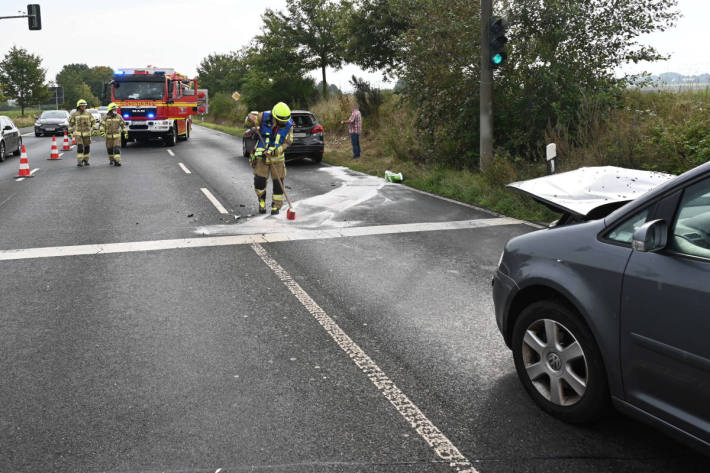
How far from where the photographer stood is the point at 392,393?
427cm

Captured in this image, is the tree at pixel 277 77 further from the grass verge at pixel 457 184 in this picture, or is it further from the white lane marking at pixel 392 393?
the white lane marking at pixel 392 393

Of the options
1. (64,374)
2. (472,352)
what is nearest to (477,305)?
(472,352)

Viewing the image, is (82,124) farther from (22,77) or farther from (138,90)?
(22,77)

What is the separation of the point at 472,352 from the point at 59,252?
5899 millimetres

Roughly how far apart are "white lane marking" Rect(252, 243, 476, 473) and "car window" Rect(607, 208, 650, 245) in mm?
1398

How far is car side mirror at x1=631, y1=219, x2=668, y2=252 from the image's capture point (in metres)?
3.06

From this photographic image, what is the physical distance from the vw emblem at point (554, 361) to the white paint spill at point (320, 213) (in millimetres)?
6501

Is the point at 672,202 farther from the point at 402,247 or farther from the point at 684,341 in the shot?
the point at 402,247

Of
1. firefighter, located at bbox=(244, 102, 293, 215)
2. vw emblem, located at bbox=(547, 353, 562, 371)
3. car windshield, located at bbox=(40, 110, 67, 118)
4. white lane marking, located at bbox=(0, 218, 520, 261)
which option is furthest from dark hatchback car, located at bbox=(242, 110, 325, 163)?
car windshield, located at bbox=(40, 110, 67, 118)

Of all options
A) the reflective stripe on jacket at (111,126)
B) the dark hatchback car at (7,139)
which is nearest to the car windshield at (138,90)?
the dark hatchback car at (7,139)

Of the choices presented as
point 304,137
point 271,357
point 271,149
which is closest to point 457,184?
point 271,149

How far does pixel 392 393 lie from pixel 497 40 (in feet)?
33.7

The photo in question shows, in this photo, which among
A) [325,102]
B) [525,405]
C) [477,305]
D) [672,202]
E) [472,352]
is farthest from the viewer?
[325,102]

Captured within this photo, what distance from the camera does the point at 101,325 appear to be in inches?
223
